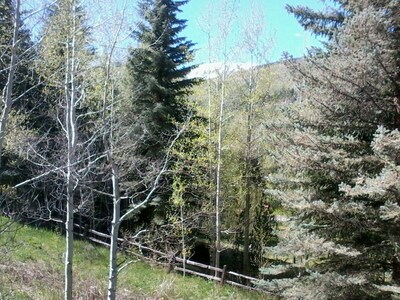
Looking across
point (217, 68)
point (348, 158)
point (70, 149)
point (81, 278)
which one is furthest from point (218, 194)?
point (348, 158)

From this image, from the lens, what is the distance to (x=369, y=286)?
6.59 m

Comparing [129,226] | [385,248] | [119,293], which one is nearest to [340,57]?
[385,248]

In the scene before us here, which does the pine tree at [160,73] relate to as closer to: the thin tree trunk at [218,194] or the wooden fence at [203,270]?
the thin tree trunk at [218,194]

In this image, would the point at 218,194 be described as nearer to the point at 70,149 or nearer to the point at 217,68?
the point at 217,68

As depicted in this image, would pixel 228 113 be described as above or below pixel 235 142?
above

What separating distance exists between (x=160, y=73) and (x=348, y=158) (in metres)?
11.1

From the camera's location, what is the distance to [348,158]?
674 centimetres

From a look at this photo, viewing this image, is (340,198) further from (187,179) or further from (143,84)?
(143,84)

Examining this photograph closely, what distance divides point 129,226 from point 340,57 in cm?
1304

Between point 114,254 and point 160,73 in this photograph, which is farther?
point 160,73

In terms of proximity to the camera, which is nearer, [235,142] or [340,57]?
[340,57]

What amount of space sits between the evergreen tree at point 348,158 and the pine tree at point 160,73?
8.93 m

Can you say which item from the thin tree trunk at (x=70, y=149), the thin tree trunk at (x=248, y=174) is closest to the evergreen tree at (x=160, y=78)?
the thin tree trunk at (x=248, y=174)

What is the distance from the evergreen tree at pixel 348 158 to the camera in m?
6.51
